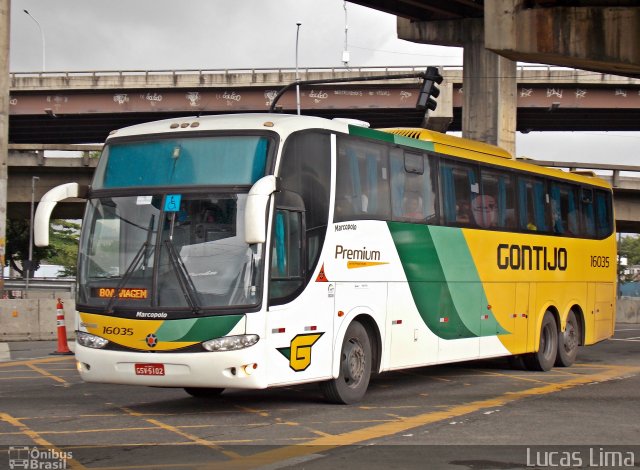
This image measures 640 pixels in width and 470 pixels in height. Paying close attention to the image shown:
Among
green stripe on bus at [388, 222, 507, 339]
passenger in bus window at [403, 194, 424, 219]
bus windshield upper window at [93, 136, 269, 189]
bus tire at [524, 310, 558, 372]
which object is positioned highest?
bus windshield upper window at [93, 136, 269, 189]

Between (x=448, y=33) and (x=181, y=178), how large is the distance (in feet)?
102

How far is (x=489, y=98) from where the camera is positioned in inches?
1554

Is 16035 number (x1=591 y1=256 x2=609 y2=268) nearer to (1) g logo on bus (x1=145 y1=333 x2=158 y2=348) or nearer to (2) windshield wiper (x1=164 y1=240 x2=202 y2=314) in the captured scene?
(2) windshield wiper (x1=164 y1=240 x2=202 y2=314)

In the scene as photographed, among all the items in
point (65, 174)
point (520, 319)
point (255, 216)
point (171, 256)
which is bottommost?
point (520, 319)

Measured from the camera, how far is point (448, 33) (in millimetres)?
41531

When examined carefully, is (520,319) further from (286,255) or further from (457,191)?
(286,255)

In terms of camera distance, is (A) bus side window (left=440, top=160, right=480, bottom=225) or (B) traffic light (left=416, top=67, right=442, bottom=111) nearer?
(A) bus side window (left=440, top=160, right=480, bottom=225)

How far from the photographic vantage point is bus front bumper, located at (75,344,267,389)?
11305mm

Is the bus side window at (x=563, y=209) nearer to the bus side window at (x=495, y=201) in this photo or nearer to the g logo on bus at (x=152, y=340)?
the bus side window at (x=495, y=201)

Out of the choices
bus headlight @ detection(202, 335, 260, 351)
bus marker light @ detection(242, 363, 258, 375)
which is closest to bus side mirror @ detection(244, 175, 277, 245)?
bus headlight @ detection(202, 335, 260, 351)

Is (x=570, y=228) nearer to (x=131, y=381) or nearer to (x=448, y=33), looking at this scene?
(x=131, y=381)

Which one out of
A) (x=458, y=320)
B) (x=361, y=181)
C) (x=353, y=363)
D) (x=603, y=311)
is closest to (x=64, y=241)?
(x=603, y=311)

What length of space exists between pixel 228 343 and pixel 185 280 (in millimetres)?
832

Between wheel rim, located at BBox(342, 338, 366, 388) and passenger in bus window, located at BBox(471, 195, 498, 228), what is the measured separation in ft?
13.4
